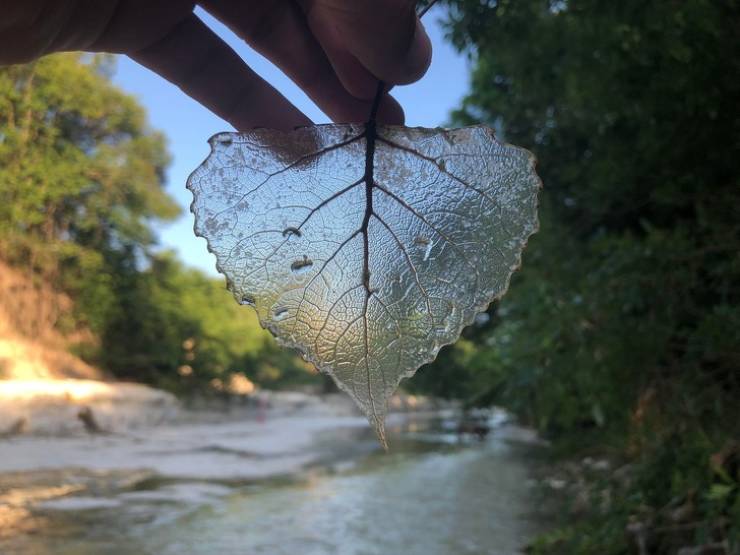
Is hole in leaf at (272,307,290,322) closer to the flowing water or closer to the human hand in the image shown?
the human hand

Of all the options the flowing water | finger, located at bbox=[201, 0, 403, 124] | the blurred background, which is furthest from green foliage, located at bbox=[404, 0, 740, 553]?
the flowing water

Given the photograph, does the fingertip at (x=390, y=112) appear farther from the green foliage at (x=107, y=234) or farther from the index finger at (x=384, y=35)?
the green foliage at (x=107, y=234)

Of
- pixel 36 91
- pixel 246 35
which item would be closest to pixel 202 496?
pixel 36 91

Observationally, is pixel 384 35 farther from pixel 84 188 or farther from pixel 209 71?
pixel 84 188

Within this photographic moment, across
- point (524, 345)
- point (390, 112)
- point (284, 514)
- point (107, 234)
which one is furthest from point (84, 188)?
point (390, 112)

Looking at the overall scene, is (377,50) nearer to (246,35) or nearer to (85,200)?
(246,35)
